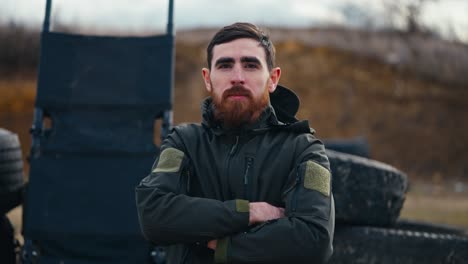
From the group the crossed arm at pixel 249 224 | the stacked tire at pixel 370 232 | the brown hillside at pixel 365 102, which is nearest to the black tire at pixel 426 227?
the stacked tire at pixel 370 232

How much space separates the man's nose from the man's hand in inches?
17.9

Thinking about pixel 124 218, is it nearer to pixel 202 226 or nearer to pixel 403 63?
pixel 202 226

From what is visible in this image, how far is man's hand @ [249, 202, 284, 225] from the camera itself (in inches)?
80.6

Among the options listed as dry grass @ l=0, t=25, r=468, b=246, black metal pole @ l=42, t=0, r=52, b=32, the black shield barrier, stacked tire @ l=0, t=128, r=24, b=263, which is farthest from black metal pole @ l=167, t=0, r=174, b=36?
dry grass @ l=0, t=25, r=468, b=246

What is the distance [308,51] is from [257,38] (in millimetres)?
24904

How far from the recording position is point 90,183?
12.8 ft

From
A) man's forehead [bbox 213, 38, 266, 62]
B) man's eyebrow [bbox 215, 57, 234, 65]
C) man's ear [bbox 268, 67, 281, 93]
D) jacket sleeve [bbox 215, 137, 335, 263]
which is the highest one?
man's forehead [bbox 213, 38, 266, 62]

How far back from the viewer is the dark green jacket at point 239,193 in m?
1.99

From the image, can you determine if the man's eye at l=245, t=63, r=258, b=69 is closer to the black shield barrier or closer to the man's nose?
the man's nose

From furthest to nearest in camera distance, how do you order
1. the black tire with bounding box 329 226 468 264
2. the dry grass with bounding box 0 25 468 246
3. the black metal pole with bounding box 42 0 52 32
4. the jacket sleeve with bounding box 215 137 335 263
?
the dry grass with bounding box 0 25 468 246, the black metal pole with bounding box 42 0 52 32, the black tire with bounding box 329 226 468 264, the jacket sleeve with bounding box 215 137 335 263

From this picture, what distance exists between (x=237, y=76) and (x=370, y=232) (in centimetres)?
165

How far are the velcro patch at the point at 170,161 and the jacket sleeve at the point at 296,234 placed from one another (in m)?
0.36

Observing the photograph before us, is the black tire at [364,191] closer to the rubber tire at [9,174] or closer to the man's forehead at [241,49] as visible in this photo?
the man's forehead at [241,49]

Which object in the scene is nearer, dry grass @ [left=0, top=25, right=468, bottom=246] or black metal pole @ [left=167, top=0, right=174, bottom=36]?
black metal pole @ [left=167, top=0, right=174, bottom=36]
